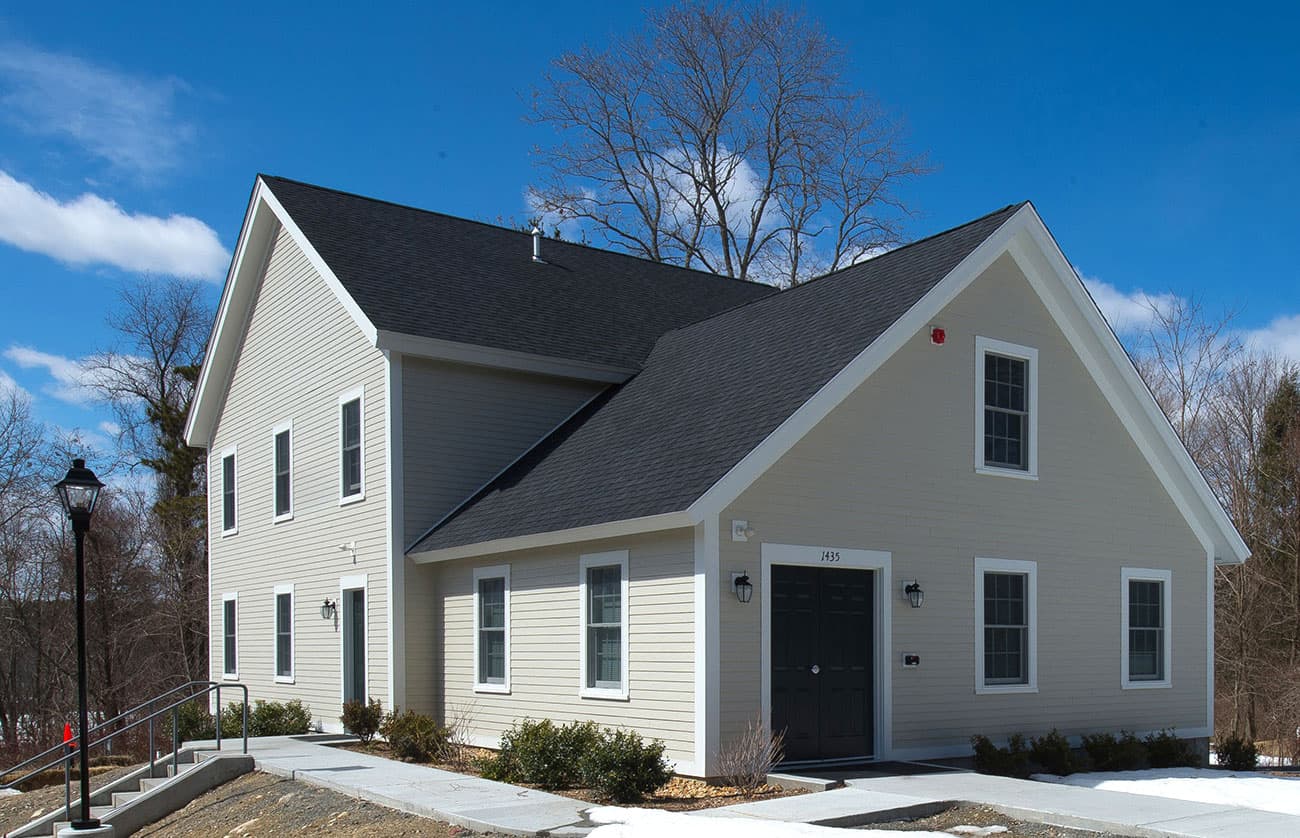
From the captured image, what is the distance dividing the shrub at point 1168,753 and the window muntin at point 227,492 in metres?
16.5

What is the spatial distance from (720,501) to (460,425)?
6.75m

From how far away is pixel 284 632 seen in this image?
2088 centimetres

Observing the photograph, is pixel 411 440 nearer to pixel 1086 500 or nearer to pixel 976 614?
pixel 976 614

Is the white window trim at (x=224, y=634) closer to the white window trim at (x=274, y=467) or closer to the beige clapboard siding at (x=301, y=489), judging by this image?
the beige clapboard siding at (x=301, y=489)

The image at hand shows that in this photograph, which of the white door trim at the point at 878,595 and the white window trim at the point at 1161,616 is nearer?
the white door trim at the point at 878,595

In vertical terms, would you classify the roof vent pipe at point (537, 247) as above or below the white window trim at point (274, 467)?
above

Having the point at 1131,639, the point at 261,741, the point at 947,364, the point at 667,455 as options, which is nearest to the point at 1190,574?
the point at 1131,639

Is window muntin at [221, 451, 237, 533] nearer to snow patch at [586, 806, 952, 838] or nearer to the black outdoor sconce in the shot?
the black outdoor sconce

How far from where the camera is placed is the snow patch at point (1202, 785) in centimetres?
1164

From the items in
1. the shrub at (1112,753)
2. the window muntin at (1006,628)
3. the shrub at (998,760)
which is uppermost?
the window muntin at (1006,628)

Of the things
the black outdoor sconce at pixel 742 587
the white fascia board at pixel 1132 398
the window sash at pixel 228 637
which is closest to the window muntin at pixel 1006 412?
the white fascia board at pixel 1132 398

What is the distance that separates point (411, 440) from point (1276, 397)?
22.5 metres

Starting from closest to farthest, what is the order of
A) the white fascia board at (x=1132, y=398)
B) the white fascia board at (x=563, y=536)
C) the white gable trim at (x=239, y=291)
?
the white fascia board at (x=563, y=536) < the white fascia board at (x=1132, y=398) < the white gable trim at (x=239, y=291)

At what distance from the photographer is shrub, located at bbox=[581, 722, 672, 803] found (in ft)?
36.3
